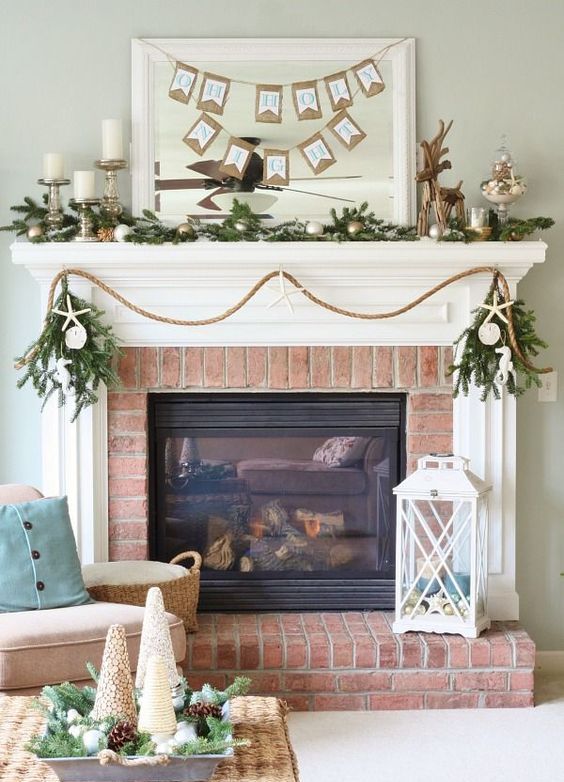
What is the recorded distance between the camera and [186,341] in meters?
4.09

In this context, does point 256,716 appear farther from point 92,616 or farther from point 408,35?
point 408,35

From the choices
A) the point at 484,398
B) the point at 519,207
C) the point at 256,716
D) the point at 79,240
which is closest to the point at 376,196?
Result: the point at 519,207

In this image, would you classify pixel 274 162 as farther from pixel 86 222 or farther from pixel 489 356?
pixel 489 356

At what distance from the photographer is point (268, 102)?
4.10 meters

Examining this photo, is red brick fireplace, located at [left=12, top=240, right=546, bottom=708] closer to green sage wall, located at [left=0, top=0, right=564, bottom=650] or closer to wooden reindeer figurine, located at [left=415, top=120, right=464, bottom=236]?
wooden reindeer figurine, located at [left=415, top=120, right=464, bottom=236]

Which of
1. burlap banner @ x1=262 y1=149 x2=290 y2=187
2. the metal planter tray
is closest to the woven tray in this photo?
the metal planter tray

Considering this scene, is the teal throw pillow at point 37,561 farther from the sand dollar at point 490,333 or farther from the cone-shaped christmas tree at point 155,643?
the sand dollar at point 490,333

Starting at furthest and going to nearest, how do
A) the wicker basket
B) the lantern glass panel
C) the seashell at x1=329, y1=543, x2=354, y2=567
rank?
the seashell at x1=329, y1=543, x2=354, y2=567 → the lantern glass panel → the wicker basket

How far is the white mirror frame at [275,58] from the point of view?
4070mm

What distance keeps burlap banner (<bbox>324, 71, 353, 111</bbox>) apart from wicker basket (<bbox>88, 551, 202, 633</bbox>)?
5.82 ft

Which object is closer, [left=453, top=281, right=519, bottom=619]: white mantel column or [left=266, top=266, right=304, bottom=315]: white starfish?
[left=266, top=266, right=304, bottom=315]: white starfish

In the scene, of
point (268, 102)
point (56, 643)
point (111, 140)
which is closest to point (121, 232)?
point (111, 140)

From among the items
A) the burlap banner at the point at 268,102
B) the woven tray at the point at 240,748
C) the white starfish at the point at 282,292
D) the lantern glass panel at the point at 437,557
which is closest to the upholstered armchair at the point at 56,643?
the woven tray at the point at 240,748

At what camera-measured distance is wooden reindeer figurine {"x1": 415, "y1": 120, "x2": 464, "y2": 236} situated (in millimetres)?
3975
